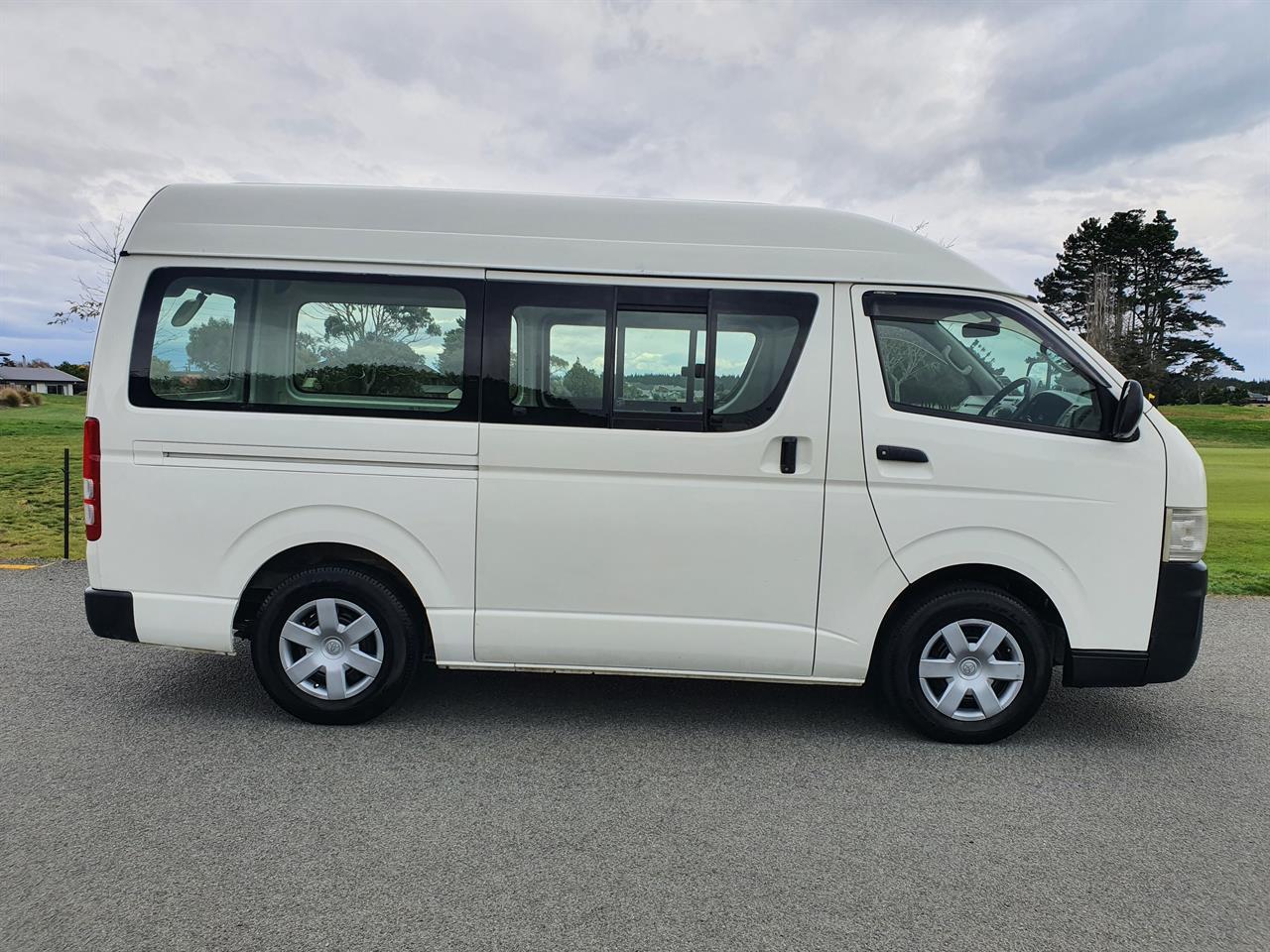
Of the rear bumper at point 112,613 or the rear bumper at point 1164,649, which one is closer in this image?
the rear bumper at point 1164,649

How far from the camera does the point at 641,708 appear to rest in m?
4.45

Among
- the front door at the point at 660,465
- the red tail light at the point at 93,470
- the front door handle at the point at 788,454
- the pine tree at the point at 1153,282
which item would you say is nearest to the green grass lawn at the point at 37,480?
the red tail light at the point at 93,470

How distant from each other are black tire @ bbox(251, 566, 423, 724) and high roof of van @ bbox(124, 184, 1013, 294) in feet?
4.95

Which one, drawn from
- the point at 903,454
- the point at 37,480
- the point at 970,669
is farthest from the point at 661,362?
the point at 37,480

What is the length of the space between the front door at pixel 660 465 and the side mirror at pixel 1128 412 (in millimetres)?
1245

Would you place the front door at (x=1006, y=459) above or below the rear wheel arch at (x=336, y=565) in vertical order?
above

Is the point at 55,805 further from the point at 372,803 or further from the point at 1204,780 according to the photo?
the point at 1204,780

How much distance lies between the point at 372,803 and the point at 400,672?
82cm

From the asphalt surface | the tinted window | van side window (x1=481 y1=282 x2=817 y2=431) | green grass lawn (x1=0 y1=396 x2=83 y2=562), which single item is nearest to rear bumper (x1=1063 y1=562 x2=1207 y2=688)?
the asphalt surface

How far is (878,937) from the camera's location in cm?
254

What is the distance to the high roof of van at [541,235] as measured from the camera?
12.9ft

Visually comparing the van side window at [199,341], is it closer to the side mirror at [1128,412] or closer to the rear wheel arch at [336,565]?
Answer: the rear wheel arch at [336,565]

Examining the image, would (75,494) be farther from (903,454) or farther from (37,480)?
(903,454)

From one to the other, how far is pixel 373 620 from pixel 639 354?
177 cm
